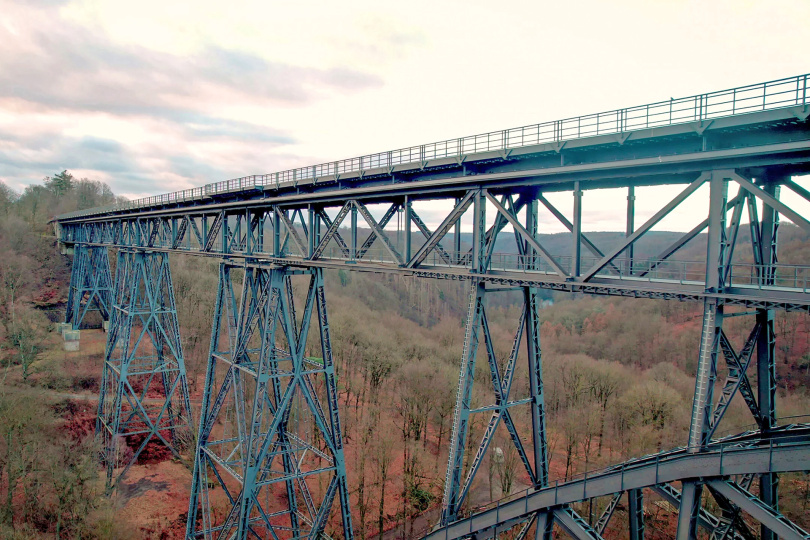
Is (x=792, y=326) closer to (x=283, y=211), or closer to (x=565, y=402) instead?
(x=565, y=402)

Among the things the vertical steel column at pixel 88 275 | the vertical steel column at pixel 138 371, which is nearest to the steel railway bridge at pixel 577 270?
the vertical steel column at pixel 138 371

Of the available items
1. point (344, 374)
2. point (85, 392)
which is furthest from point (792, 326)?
point (85, 392)

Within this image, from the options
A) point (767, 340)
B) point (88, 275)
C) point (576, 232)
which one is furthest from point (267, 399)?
point (88, 275)

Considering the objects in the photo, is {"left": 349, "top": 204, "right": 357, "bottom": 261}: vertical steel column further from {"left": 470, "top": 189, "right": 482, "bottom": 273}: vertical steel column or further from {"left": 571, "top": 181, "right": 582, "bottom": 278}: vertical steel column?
{"left": 571, "top": 181, "right": 582, "bottom": 278}: vertical steel column

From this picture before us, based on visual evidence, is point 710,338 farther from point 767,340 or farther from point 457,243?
point 457,243

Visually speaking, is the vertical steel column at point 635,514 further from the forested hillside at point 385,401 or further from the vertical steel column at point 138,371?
the vertical steel column at point 138,371

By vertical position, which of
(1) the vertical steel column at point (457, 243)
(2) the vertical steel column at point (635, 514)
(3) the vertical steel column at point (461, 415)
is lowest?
(2) the vertical steel column at point (635, 514)
